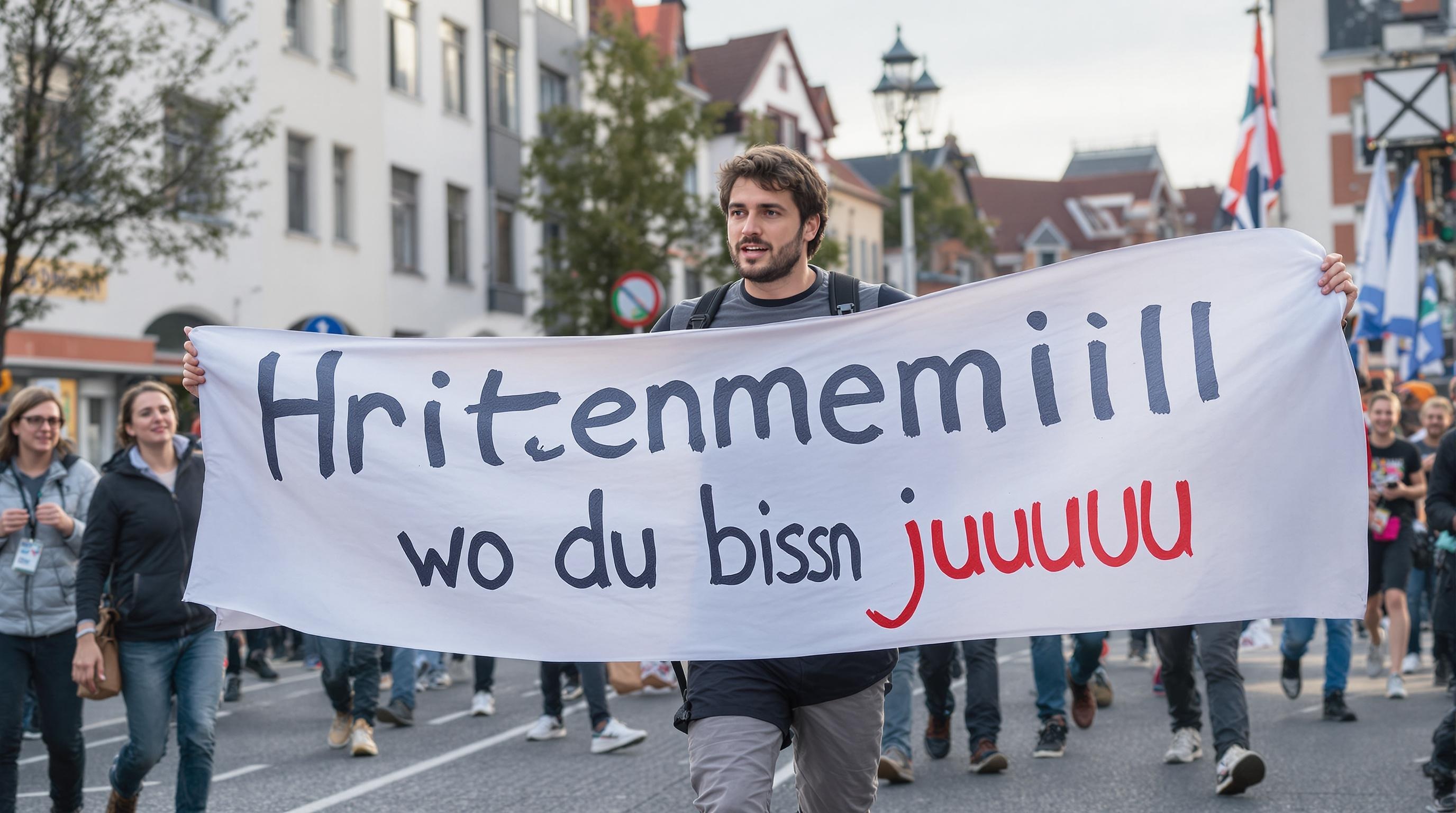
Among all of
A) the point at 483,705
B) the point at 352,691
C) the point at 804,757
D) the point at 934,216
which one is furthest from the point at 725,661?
the point at 934,216

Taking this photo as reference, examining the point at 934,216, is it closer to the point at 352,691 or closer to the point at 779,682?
→ the point at 352,691

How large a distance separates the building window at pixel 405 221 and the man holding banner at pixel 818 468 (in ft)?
84.1

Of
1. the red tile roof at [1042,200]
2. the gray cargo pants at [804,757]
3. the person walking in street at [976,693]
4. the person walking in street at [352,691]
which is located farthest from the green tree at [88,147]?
the red tile roof at [1042,200]

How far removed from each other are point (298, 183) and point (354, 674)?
1856 centimetres

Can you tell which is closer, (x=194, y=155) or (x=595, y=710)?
(x=595, y=710)

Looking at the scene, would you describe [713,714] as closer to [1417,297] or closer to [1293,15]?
[1417,297]

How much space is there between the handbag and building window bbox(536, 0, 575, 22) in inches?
1220

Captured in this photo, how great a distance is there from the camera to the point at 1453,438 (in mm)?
7434

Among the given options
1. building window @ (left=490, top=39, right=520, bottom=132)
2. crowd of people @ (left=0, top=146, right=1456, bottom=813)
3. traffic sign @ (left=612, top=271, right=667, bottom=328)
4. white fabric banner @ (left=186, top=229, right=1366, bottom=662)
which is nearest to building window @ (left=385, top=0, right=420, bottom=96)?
building window @ (left=490, top=39, right=520, bottom=132)

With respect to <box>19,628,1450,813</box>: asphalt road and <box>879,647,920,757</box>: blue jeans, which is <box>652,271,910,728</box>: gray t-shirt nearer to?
<box>19,628,1450,813</box>: asphalt road

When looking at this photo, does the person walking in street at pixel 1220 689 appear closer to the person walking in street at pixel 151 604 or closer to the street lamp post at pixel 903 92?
the person walking in street at pixel 151 604

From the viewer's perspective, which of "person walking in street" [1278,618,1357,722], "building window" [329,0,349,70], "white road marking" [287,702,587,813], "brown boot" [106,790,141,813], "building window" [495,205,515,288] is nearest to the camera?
"brown boot" [106,790,141,813]

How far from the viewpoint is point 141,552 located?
6.81 meters

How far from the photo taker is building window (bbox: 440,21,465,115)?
32.5m
